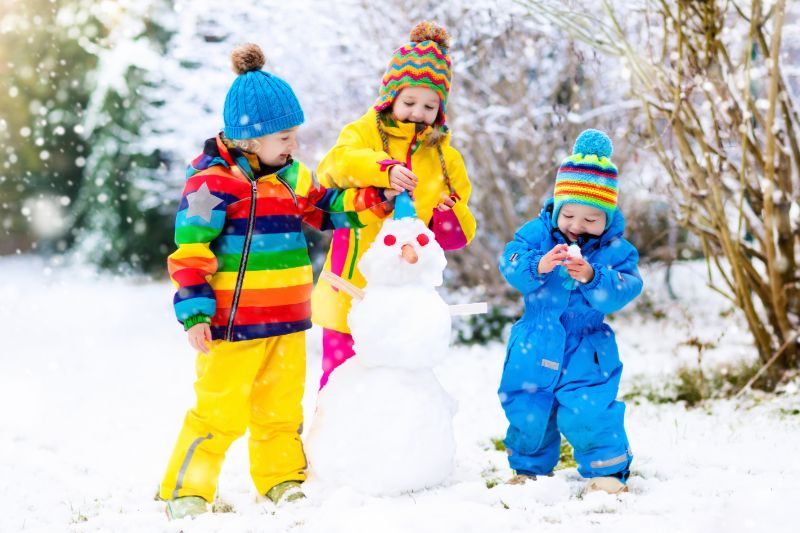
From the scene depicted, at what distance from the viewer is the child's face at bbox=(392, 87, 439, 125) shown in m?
3.12

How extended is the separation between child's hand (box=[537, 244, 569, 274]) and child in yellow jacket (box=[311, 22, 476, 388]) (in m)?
0.54

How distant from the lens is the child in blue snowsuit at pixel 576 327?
9.59ft

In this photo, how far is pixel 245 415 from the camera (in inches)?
117

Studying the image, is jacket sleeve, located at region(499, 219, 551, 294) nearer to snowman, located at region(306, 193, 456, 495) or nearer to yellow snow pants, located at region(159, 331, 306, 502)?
snowman, located at region(306, 193, 456, 495)

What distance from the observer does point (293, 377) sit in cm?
309

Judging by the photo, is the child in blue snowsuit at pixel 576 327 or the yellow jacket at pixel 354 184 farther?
the yellow jacket at pixel 354 184

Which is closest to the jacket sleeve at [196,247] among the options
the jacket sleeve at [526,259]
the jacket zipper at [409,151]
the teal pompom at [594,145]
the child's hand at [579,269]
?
the jacket zipper at [409,151]

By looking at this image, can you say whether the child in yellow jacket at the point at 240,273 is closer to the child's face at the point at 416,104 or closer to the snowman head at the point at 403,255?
the snowman head at the point at 403,255

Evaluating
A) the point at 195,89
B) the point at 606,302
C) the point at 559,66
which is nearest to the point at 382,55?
the point at 559,66

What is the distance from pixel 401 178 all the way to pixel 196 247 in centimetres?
80

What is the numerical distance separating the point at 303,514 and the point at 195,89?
578 cm

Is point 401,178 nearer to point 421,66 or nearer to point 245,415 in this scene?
point 421,66

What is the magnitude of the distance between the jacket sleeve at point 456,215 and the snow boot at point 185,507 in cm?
144

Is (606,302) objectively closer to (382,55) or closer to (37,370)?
(382,55)
